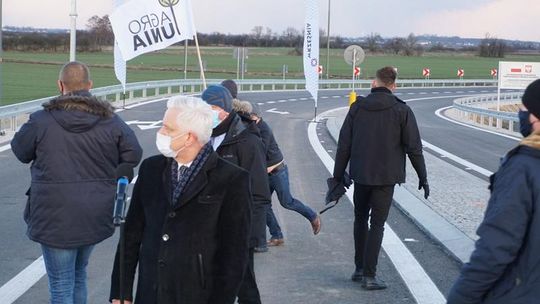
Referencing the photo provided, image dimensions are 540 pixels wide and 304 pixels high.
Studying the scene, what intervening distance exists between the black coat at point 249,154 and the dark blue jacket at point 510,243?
226cm

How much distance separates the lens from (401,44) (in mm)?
157375

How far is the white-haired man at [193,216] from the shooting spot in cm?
429

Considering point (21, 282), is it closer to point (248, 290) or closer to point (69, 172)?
point (69, 172)

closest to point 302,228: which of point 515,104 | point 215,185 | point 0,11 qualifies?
point 215,185

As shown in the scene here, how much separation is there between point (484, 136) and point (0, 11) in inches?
598

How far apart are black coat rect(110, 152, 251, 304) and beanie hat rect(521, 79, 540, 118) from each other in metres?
1.33

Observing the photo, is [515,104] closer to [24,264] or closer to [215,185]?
[24,264]

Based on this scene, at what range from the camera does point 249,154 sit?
611 centimetres

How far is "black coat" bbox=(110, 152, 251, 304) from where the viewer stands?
429 centimetres

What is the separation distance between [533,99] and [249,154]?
2509 millimetres

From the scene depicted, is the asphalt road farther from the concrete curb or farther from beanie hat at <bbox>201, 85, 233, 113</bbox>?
beanie hat at <bbox>201, 85, 233, 113</bbox>

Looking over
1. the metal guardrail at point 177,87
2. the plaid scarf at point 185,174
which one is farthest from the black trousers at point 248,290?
the metal guardrail at point 177,87

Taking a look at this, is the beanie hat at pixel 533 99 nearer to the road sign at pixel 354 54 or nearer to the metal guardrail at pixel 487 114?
the metal guardrail at pixel 487 114

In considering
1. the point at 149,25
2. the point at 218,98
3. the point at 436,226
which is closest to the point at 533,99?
the point at 218,98
